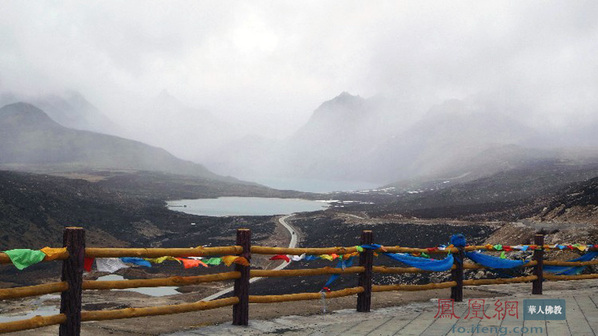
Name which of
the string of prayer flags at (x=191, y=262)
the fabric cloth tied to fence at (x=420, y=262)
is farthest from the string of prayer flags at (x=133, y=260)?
the fabric cloth tied to fence at (x=420, y=262)

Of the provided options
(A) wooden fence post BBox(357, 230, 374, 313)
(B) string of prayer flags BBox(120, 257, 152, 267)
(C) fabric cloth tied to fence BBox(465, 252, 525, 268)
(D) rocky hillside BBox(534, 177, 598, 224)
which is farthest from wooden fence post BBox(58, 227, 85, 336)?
(D) rocky hillside BBox(534, 177, 598, 224)

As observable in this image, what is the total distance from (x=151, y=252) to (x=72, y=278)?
3.64 ft

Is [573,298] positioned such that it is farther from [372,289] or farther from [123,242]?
[123,242]

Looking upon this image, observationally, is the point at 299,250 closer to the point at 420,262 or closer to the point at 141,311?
the point at 420,262

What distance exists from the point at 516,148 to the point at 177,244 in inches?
6458

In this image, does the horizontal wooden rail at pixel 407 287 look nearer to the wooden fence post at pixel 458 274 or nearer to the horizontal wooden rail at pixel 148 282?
the wooden fence post at pixel 458 274

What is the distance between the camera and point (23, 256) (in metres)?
5.74

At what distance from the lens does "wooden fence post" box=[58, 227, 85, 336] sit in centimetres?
601

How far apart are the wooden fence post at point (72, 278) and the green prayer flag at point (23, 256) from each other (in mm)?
305

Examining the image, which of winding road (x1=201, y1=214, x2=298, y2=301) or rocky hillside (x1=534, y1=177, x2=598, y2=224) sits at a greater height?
rocky hillside (x1=534, y1=177, x2=598, y2=224)

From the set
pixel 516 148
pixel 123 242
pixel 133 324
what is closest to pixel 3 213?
pixel 123 242

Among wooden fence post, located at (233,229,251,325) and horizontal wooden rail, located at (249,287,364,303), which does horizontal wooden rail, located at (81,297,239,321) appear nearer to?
wooden fence post, located at (233,229,251,325)

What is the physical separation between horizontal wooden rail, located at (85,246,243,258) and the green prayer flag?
22.7 inches

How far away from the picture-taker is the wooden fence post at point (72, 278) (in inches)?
237
